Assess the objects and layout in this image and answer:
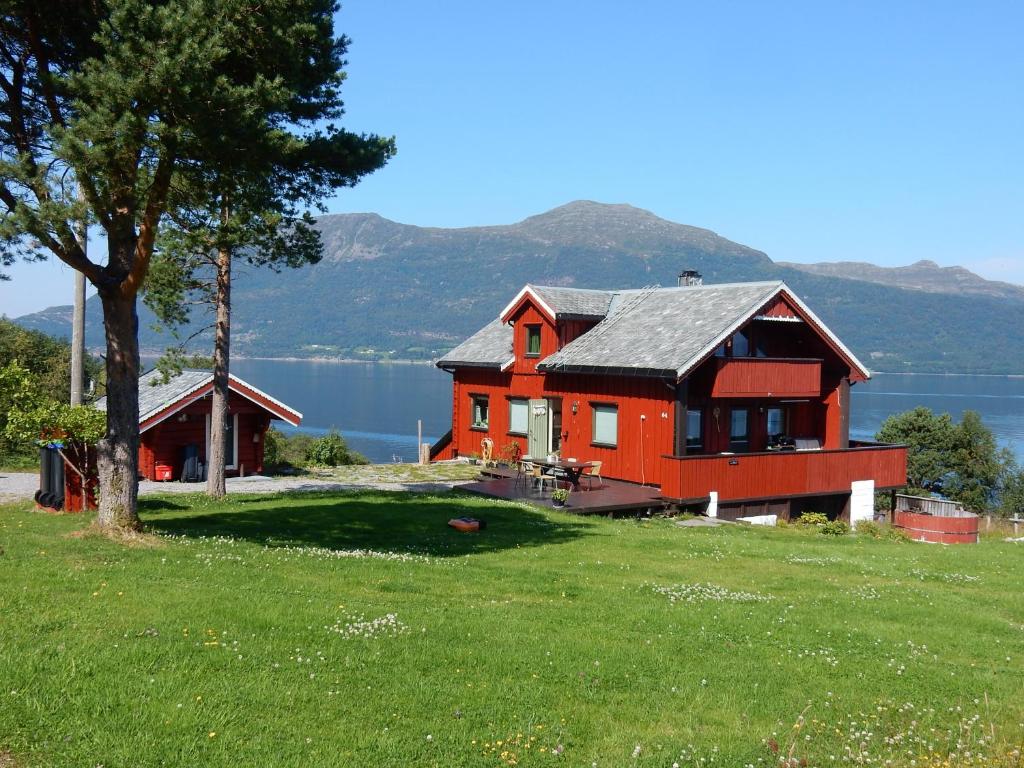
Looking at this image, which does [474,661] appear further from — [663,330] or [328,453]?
[328,453]

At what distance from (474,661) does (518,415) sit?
86.0 ft

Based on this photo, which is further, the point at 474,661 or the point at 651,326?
the point at 651,326

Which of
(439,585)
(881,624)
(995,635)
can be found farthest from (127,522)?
(995,635)

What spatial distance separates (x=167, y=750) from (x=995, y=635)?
10748 millimetres

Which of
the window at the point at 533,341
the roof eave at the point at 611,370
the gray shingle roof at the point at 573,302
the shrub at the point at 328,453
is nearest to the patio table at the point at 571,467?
the roof eave at the point at 611,370

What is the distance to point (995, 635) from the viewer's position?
482 inches

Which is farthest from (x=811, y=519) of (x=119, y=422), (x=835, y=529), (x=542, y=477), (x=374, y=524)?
(x=119, y=422)

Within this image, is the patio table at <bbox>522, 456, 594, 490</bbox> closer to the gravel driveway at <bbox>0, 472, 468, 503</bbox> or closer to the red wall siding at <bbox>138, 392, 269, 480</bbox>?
the gravel driveway at <bbox>0, 472, 468, 503</bbox>

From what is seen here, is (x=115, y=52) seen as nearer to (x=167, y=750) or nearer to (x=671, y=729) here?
(x=167, y=750)

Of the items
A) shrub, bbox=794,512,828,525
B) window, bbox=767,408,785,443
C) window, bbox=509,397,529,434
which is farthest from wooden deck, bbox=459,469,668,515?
window, bbox=767,408,785,443

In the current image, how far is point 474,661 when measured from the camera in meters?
9.06

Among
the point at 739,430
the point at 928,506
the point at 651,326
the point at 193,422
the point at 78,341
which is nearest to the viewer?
the point at 78,341

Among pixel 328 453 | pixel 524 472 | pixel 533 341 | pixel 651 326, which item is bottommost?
pixel 328 453

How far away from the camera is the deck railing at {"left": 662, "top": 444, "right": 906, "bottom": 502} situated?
27.1m
